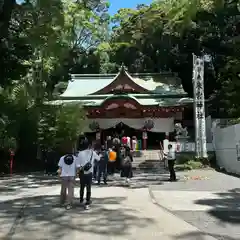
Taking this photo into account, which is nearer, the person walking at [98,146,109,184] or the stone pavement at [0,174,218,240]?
the stone pavement at [0,174,218,240]

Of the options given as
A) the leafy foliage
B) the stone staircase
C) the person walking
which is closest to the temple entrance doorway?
the stone staircase

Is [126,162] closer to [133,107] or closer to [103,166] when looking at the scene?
[103,166]

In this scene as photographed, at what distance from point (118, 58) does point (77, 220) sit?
33347 mm

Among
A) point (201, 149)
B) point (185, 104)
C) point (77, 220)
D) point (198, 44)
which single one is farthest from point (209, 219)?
point (198, 44)

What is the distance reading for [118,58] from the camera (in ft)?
133

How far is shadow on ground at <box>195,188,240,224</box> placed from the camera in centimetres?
870

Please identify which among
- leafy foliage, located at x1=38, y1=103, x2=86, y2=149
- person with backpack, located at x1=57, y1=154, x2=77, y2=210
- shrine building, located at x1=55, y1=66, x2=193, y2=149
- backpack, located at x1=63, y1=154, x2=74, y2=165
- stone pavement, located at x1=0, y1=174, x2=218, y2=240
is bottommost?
stone pavement, located at x1=0, y1=174, x2=218, y2=240

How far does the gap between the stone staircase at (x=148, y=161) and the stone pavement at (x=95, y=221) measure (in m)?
12.8

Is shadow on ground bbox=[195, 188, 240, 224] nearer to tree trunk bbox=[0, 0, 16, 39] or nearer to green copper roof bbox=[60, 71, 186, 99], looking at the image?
tree trunk bbox=[0, 0, 16, 39]

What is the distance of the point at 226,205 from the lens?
1025 cm

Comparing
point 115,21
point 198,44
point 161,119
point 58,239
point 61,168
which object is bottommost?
point 58,239

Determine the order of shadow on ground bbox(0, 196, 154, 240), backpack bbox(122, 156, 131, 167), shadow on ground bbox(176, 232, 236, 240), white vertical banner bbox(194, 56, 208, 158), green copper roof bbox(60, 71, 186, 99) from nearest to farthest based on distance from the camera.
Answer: shadow on ground bbox(176, 232, 236, 240) → shadow on ground bbox(0, 196, 154, 240) → backpack bbox(122, 156, 131, 167) → white vertical banner bbox(194, 56, 208, 158) → green copper roof bbox(60, 71, 186, 99)

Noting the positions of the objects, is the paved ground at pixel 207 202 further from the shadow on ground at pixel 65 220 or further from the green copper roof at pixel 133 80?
the green copper roof at pixel 133 80

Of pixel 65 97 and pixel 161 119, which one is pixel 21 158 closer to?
pixel 65 97
